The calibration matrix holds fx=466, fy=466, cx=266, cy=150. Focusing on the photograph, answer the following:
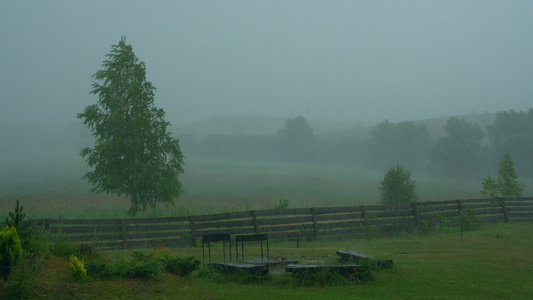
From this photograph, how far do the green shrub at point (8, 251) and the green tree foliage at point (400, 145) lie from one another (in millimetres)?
100428

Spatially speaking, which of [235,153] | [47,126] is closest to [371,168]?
[235,153]

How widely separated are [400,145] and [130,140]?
91.1 metres

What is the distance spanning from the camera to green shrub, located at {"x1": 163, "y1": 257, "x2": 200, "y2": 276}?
361 inches

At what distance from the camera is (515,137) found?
278 feet

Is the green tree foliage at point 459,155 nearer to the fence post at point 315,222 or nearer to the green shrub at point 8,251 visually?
the fence post at point 315,222

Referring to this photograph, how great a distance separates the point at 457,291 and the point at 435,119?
16813 cm

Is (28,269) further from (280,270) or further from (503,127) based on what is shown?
(503,127)

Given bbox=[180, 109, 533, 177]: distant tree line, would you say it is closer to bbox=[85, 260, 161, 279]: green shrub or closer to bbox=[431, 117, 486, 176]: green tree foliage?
bbox=[431, 117, 486, 176]: green tree foliage

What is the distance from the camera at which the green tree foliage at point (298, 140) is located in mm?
125750

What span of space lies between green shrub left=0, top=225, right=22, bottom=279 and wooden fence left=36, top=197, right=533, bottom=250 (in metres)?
6.82

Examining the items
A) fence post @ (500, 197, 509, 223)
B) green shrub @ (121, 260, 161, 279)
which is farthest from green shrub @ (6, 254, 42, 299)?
fence post @ (500, 197, 509, 223)

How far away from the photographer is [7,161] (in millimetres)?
93625

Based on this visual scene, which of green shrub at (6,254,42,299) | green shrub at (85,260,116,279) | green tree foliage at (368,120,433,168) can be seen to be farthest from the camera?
green tree foliage at (368,120,433,168)

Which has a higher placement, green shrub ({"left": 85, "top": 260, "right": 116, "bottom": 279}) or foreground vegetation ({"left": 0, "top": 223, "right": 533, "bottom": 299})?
green shrub ({"left": 85, "top": 260, "right": 116, "bottom": 279})
